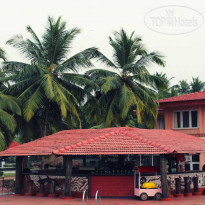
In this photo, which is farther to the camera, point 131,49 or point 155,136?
point 131,49

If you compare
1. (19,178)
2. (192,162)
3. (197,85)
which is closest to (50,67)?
(19,178)

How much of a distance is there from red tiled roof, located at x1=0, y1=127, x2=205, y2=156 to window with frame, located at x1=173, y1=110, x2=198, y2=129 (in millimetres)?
6639

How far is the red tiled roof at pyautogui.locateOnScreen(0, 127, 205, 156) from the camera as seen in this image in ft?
56.9

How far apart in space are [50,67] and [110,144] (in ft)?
36.8

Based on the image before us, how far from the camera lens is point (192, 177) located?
784 inches

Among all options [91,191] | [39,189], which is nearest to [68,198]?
[91,191]

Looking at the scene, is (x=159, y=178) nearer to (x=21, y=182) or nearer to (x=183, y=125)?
(x=21, y=182)

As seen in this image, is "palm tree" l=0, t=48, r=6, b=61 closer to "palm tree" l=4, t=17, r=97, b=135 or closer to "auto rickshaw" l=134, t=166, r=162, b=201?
"palm tree" l=4, t=17, r=97, b=135

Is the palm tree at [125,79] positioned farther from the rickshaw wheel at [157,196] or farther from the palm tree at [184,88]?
the palm tree at [184,88]

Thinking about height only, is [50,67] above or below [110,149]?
above

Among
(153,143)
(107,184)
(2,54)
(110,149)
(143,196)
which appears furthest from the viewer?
(2,54)

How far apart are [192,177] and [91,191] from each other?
5718 millimetres

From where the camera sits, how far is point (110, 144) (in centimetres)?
1794

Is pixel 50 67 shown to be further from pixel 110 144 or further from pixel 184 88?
pixel 184 88
